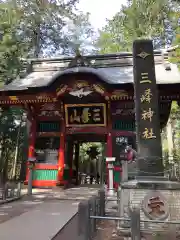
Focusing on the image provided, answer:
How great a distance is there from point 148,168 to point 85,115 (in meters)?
7.52

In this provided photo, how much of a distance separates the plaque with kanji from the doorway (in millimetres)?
1136

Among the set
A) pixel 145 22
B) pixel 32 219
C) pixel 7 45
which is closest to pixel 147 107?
pixel 32 219

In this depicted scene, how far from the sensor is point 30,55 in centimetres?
2100

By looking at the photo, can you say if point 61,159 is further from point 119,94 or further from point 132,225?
point 132,225

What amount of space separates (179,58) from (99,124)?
555 centimetres

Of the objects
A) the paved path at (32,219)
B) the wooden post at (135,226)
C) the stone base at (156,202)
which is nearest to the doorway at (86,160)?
the paved path at (32,219)

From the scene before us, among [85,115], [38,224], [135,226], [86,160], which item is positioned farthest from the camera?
[86,160]

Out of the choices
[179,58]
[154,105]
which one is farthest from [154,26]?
[154,105]

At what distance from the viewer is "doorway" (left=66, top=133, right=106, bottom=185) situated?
14.1 metres

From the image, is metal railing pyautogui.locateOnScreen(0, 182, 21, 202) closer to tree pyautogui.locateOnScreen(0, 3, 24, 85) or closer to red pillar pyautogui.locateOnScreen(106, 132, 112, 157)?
red pillar pyautogui.locateOnScreen(106, 132, 112, 157)

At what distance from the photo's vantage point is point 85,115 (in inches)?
491

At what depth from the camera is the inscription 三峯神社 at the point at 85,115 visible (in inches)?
485

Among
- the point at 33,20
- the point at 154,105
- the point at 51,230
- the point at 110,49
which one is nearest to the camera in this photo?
the point at 51,230

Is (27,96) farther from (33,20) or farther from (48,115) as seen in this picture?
(33,20)
